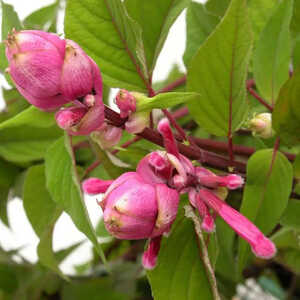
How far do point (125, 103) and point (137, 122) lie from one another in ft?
0.04

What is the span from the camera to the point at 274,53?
0.33m

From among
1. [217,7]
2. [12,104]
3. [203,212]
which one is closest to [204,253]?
[203,212]

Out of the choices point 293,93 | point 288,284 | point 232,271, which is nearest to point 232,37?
point 293,93

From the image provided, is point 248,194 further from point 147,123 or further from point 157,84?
point 157,84

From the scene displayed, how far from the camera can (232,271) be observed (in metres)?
0.48

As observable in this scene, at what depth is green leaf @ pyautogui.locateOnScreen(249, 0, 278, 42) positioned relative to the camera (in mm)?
383

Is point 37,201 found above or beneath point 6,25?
beneath

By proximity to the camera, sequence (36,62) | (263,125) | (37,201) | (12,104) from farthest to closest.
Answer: (12,104)
(37,201)
(263,125)
(36,62)

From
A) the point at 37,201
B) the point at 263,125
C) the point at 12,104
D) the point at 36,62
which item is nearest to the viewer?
the point at 36,62

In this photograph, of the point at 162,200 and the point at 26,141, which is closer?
the point at 162,200

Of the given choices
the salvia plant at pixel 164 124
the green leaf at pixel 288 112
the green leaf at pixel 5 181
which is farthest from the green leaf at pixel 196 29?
the green leaf at pixel 5 181

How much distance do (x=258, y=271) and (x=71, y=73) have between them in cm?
51

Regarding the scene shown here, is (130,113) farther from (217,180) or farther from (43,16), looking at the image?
(43,16)

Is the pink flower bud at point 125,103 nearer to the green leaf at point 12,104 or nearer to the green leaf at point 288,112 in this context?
the green leaf at point 288,112
